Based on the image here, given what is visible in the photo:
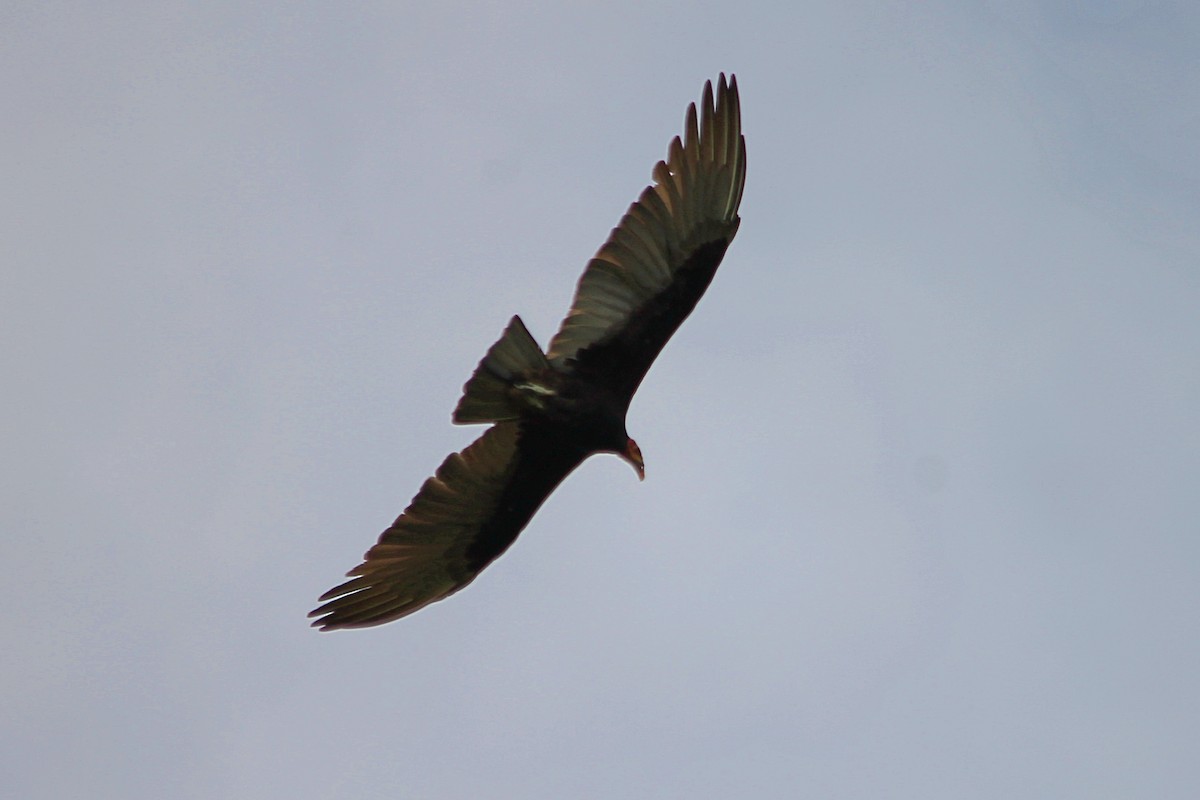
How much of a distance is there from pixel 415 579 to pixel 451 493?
2.80 feet

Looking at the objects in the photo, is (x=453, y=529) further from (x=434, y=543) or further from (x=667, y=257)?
(x=667, y=257)

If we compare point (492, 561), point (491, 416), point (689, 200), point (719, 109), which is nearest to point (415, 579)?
point (492, 561)

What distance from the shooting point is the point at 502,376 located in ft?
38.3

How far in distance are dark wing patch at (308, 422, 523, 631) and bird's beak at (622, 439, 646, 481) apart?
0.94 m

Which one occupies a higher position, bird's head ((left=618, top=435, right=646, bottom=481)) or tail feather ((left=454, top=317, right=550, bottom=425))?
tail feather ((left=454, top=317, right=550, bottom=425))

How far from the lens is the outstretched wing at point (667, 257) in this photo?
1200 centimetres

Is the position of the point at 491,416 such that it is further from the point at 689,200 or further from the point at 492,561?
the point at 689,200

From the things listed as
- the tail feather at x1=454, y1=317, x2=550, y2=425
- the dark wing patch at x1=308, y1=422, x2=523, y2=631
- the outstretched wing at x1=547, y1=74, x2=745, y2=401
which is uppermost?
the outstretched wing at x1=547, y1=74, x2=745, y2=401

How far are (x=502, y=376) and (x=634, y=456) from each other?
1499mm

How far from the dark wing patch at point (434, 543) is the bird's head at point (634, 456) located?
93cm

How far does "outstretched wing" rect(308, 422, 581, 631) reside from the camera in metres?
12.2

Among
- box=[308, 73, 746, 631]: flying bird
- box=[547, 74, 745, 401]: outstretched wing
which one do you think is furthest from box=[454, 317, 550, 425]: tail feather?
box=[547, 74, 745, 401]: outstretched wing

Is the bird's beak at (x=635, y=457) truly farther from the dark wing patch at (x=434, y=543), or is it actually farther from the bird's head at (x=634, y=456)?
the dark wing patch at (x=434, y=543)

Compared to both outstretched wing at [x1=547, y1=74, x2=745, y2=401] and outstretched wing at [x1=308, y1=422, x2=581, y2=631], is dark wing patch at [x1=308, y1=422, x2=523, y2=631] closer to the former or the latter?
outstretched wing at [x1=308, y1=422, x2=581, y2=631]
